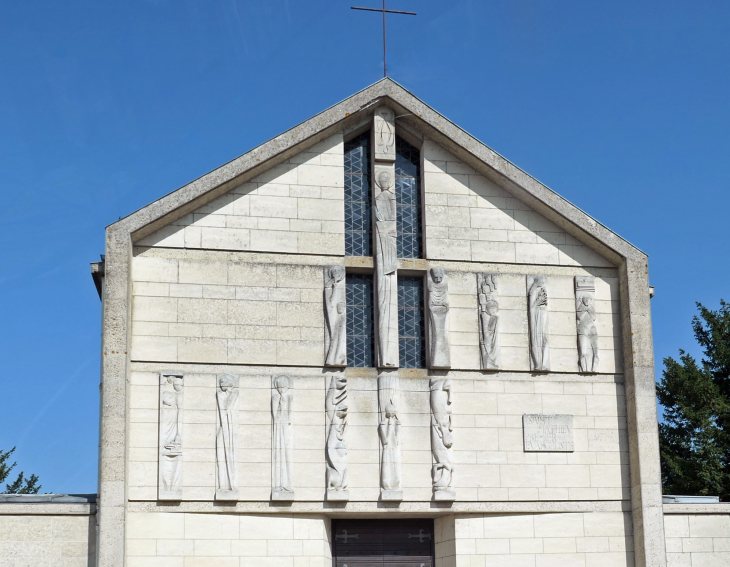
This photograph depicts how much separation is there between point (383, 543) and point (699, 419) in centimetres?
1456

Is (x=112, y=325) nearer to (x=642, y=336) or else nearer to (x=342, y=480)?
(x=342, y=480)

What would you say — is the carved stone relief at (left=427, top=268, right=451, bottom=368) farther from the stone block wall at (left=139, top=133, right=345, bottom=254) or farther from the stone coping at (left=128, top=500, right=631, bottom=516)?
the stone coping at (left=128, top=500, right=631, bottom=516)

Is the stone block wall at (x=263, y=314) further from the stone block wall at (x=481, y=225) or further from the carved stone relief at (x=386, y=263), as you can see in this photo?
the carved stone relief at (x=386, y=263)

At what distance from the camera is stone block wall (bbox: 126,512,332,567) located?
20.9m

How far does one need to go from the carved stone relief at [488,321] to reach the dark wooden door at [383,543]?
3.28 m

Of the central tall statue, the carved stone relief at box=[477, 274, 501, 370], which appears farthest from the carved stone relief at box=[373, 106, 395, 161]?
the carved stone relief at box=[477, 274, 501, 370]

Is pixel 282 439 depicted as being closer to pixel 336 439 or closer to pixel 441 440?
pixel 336 439

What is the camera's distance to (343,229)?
23156mm

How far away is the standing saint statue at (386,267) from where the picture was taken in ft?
73.9

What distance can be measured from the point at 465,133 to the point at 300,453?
6.98 m

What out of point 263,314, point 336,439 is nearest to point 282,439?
point 336,439

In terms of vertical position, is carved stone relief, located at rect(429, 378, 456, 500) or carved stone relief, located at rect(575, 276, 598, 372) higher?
carved stone relief, located at rect(575, 276, 598, 372)

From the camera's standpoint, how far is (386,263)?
23.0 meters

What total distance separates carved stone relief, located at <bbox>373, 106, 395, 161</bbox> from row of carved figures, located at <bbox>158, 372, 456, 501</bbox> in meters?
4.45
